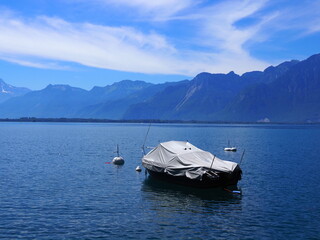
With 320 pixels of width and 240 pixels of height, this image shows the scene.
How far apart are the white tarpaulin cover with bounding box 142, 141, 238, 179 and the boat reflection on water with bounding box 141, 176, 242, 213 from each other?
83.1 inches

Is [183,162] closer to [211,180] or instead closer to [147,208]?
[211,180]

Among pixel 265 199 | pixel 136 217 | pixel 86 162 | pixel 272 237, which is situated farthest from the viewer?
pixel 86 162

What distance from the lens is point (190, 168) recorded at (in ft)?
132

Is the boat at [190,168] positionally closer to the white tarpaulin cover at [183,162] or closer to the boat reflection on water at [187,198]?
the white tarpaulin cover at [183,162]

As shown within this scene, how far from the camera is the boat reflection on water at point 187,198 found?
33.8m

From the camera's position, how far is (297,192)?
1580 inches

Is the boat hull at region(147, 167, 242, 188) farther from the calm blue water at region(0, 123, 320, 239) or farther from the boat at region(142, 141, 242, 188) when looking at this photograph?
the calm blue water at region(0, 123, 320, 239)

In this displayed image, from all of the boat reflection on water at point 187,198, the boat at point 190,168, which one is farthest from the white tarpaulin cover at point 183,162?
the boat reflection on water at point 187,198

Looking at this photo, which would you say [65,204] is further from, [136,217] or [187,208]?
[187,208]

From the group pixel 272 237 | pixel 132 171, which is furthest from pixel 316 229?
pixel 132 171

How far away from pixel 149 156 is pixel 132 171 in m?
8.78

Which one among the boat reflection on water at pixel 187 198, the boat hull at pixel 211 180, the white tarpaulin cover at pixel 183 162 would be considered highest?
the white tarpaulin cover at pixel 183 162

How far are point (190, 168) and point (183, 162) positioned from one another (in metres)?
1.60

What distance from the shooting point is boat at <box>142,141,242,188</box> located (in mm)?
39094
